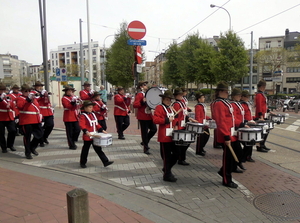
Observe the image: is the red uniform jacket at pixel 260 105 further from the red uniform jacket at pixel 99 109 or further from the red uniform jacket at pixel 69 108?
the red uniform jacket at pixel 69 108

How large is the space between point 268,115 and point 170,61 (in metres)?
37.3

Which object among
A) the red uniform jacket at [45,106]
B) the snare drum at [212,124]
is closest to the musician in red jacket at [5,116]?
the red uniform jacket at [45,106]

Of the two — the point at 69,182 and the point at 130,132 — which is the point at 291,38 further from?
the point at 69,182

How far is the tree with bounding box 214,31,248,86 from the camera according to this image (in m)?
30.0

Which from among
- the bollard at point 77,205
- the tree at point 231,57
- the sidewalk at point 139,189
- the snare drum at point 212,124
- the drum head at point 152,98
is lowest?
the sidewalk at point 139,189

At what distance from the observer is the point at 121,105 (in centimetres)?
894

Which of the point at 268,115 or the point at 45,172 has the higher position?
the point at 268,115

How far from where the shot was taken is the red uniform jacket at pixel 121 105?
8938mm

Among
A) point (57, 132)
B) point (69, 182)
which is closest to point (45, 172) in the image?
point (69, 182)

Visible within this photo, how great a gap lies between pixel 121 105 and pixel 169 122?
14.0 feet

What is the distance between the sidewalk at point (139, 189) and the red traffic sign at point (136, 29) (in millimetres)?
3741

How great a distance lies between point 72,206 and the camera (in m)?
2.61

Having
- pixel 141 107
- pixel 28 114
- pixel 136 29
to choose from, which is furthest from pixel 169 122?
pixel 136 29

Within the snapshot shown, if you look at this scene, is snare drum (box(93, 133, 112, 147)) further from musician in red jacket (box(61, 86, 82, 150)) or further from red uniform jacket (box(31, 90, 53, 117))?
red uniform jacket (box(31, 90, 53, 117))
